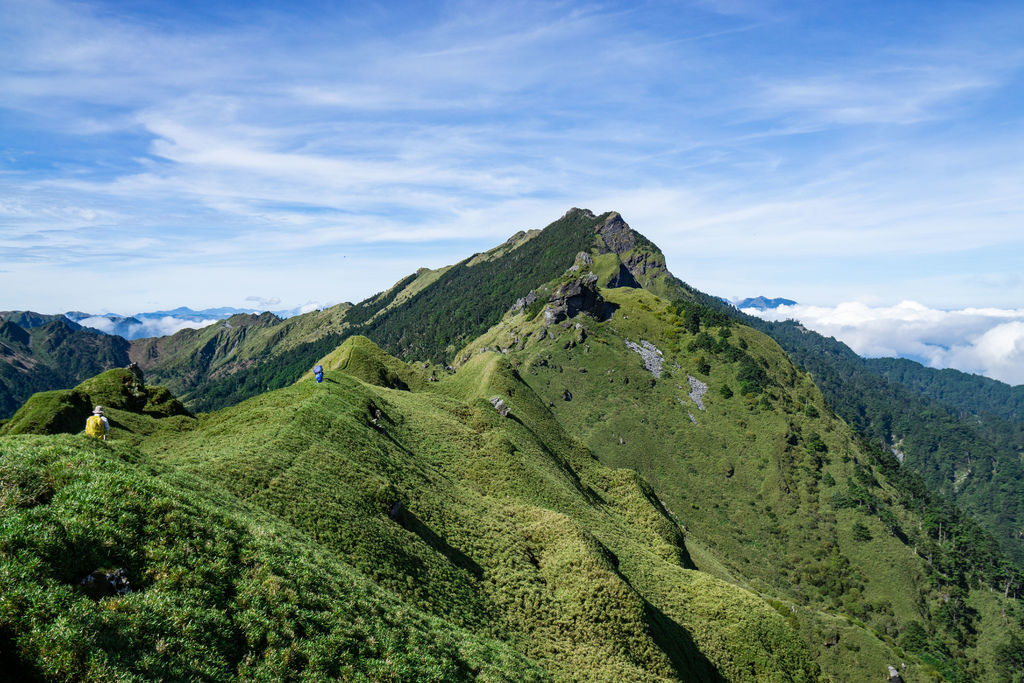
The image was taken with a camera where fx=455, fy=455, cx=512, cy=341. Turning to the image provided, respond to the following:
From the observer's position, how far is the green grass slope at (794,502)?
5271 inches

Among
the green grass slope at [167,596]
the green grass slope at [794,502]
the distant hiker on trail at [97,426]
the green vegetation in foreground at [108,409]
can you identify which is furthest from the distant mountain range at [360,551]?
the green grass slope at [794,502]

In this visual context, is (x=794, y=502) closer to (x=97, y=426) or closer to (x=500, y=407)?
(x=500, y=407)

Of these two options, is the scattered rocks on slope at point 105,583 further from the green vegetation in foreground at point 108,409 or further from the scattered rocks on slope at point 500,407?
the scattered rocks on slope at point 500,407

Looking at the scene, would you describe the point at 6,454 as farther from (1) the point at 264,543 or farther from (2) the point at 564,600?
(2) the point at 564,600

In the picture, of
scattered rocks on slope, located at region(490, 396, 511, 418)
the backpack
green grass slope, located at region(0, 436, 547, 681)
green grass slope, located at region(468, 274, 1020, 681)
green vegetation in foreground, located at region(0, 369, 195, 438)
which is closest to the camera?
green grass slope, located at region(0, 436, 547, 681)

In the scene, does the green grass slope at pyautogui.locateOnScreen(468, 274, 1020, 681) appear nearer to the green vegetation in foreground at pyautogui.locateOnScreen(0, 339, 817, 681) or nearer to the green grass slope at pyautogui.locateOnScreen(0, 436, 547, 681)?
the green vegetation in foreground at pyautogui.locateOnScreen(0, 339, 817, 681)

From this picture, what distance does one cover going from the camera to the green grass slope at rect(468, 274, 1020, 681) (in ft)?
439

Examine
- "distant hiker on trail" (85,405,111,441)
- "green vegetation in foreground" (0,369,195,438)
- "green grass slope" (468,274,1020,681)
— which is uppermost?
"distant hiker on trail" (85,405,111,441)

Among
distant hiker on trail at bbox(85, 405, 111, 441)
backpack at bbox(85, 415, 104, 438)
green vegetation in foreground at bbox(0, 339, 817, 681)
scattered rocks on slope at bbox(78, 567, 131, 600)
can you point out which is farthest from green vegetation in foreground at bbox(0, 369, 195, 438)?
scattered rocks on slope at bbox(78, 567, 131, 600)

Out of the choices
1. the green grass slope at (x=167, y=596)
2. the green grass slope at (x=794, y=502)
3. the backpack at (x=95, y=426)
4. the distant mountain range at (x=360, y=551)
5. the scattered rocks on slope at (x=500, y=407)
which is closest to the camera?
the green grass slope at (x=167, y=596)

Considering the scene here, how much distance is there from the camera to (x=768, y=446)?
169875mm

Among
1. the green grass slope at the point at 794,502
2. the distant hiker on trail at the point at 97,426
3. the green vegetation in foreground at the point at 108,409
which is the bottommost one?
the green grass slope at the point at 794,502

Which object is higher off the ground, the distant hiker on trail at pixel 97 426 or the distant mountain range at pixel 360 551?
the distant hiker on trail at pixel 97 426

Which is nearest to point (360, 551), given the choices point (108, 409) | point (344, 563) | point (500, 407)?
point (344, 563)
